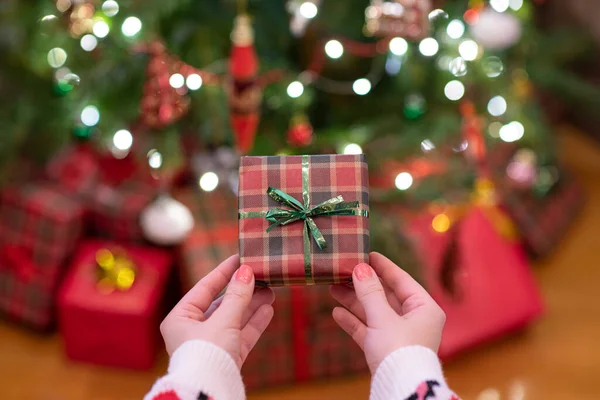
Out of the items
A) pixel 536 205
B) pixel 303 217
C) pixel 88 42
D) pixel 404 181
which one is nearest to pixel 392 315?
pixel 303 217

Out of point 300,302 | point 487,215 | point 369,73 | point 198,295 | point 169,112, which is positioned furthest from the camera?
point 369,73

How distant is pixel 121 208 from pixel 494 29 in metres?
1.17

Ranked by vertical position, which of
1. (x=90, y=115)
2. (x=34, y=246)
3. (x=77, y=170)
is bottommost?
(x=34, y=246)

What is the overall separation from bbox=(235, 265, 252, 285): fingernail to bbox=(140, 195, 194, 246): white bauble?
81cm

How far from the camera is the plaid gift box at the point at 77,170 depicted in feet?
6.50

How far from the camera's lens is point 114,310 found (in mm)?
1714

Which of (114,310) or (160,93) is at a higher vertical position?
(160,93)

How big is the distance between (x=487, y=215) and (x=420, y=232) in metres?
0.29

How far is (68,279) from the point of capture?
71.2 inches

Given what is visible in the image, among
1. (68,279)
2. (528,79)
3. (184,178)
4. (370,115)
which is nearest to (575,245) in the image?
(528,79)

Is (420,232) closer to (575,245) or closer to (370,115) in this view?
(370,115)

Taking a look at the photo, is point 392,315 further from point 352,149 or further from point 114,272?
point 114,272

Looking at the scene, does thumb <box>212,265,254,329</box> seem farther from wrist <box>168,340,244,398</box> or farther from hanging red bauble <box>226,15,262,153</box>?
hanging red bauble <box>226,15,262,153</box>

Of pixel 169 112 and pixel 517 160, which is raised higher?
pixel 169 112
